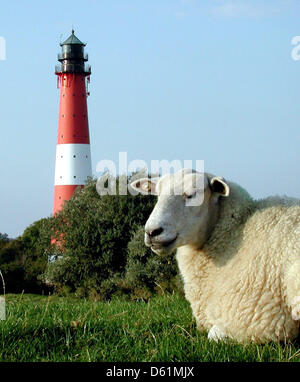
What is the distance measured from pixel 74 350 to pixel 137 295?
54.3 ft

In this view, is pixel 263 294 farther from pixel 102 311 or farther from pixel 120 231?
pixel 120 231

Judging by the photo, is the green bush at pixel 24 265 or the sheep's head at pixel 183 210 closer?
the sheep's head at pixel 183 210

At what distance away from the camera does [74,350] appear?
502 cm

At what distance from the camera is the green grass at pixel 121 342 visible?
4.73m

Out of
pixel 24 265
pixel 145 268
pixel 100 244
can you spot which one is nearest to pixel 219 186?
pixel 145 268

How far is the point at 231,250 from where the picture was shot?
5.58m

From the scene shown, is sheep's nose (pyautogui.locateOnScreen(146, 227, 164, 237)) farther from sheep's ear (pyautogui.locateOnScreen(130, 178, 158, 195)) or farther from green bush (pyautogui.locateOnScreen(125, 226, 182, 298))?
green bush (pyautogui.locateOnScreen(125, 226, 182, 298))

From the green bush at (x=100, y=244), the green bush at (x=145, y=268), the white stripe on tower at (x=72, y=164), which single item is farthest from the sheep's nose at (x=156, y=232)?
the white stripe on tower at (x=72, y=164)

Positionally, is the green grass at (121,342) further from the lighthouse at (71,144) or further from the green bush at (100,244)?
the lighthouse at (71,144)

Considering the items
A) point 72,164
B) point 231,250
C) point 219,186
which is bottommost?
point 231,250

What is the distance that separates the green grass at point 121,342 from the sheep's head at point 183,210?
868mm

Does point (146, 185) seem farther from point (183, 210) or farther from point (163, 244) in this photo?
point (163, 244)

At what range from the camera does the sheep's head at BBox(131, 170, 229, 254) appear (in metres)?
5.11

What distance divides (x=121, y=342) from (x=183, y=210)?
4.39 feet
